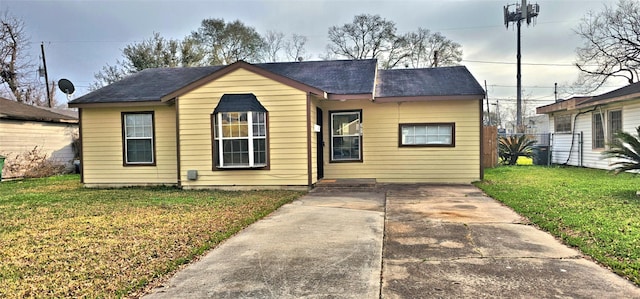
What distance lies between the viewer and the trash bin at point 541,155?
53.9ft

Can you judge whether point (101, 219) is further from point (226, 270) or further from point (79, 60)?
point (79, 60)

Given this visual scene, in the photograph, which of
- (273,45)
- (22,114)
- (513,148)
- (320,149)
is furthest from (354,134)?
(273,45)

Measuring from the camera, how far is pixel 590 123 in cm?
1423

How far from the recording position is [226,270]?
3756 millimetres

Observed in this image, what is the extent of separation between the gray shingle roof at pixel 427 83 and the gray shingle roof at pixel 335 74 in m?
0.57

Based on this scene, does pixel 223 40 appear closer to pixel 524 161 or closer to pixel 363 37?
pixel 363 37

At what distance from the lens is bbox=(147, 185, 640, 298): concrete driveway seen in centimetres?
317

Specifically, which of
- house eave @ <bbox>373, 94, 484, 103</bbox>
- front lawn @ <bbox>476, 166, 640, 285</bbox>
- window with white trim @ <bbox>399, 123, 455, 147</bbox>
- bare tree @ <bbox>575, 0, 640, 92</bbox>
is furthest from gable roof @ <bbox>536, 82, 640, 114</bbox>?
bare tree @ <bbox>575, 0, 640, 92</bbox>

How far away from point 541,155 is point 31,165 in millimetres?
20301

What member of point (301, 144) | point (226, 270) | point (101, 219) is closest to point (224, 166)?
point (301, 144)

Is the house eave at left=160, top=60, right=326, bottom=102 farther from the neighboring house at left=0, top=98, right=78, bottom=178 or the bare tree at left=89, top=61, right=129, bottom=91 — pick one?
the bare tree at left=89, top=61, right=129, bottom=91

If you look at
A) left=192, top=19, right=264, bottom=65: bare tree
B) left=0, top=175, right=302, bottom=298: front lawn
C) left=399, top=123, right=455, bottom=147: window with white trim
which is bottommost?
left=0, top=175, right=302, bottom=298: front lawn

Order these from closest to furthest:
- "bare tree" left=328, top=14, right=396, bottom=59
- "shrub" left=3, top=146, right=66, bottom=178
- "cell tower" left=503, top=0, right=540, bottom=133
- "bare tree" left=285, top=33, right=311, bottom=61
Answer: "shrub" left=3, top=146, right=66, bottom=178 → "cell tower" left=503, top=0, right=540, bottom=133 → "bare tree" left=328, top=14, right=396, bottom=59 → "bare tree" left=285, top=33, right=311, bottom=61

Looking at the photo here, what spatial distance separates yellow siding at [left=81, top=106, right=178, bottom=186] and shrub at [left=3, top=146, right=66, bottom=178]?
493cm
